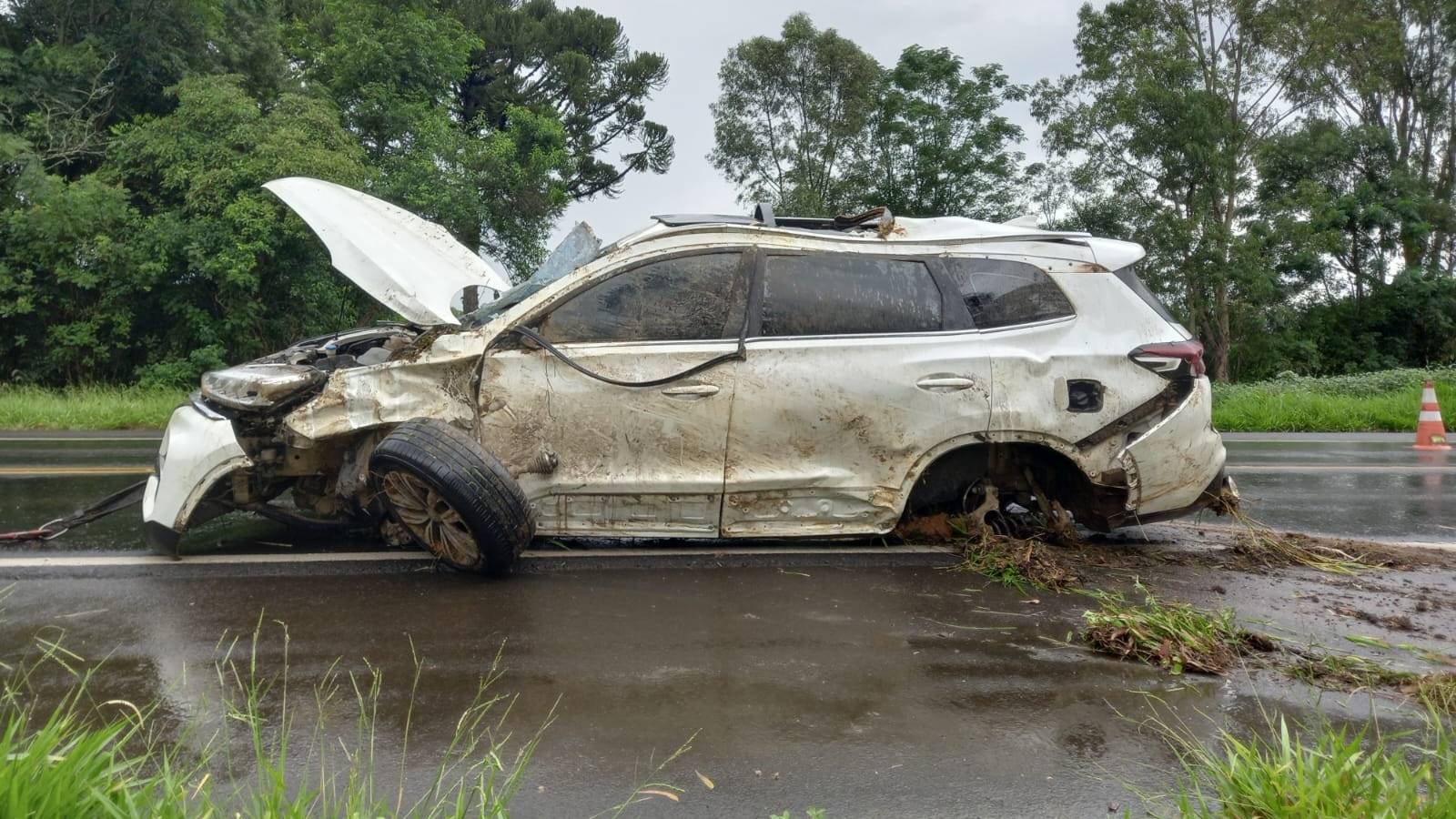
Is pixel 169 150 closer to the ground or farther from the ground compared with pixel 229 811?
farther from the ground

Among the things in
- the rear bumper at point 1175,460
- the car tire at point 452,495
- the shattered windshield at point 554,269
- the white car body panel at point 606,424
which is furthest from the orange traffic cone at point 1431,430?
the car tire at point 452,495

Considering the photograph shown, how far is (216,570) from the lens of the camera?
15.3ft

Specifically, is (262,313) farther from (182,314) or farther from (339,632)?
(339,632)

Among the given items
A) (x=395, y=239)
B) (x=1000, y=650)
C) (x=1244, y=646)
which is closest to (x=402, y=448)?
(x=395, y=239)

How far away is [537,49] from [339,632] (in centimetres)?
3277

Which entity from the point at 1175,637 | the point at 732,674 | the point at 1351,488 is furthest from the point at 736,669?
the point at 1351,488

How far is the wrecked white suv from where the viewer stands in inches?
183

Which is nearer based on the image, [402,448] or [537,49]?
[402,448]

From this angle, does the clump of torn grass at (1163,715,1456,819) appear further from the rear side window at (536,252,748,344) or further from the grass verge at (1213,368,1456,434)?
the grass verge at (1213,368,1456,434)

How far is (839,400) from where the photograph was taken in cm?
468

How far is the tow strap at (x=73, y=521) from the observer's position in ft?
17.0

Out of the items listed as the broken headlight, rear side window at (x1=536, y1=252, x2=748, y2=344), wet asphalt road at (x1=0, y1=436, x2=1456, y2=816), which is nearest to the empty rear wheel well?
wet asphalt road at (x1=0, y1=436, x2=1456, y2=816)

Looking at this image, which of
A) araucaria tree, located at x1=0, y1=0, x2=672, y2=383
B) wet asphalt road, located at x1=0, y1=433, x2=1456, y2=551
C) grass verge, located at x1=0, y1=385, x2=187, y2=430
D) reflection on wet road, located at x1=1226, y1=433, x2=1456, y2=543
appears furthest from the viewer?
araucaria tree, located at x1=0, y1=0, x2=672, y2=383

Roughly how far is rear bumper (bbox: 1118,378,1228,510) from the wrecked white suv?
12 millimetres
